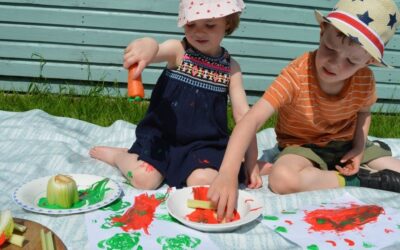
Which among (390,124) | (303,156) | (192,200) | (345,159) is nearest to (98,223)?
(192,200)

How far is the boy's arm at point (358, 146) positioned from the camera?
2.83 meters

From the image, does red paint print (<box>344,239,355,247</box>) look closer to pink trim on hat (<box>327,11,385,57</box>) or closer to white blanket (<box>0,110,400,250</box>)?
white blanket (<box>0,110,400,250</box>)

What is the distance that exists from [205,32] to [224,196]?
0.86 metres

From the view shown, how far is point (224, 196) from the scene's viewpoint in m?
2.17

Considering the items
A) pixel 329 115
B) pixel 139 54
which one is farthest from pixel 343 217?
pixel 139 54

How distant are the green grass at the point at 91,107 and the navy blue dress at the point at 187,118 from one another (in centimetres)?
106

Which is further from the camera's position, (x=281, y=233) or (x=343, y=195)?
(x=343, y=195)

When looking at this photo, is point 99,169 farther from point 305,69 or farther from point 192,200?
point 305,69

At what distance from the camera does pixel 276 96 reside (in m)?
2.60

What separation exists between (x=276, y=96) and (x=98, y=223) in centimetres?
103

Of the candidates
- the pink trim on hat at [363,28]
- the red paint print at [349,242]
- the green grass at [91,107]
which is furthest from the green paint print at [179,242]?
the green grass at [91,107]

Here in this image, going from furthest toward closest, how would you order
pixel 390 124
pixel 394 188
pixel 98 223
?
1. pixel 390 124
2. pixel 394 188
3. pixel 98 223

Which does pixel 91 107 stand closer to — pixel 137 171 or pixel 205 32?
pixel 137 171

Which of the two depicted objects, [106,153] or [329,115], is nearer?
[329,115]
